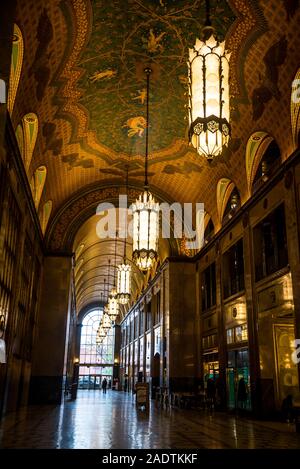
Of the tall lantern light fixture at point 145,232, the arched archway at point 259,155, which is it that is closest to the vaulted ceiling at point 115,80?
the arched archway at point 259,155

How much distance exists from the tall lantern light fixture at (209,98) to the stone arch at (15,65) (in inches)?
160

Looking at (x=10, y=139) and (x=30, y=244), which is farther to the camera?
(x=30, y=244)

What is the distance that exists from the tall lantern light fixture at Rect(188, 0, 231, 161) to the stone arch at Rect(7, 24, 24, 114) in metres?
4.07

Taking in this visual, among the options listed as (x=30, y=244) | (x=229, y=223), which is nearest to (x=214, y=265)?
(x=229, y=223)

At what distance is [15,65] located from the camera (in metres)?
8.62

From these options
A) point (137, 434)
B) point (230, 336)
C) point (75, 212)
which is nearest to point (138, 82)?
point (75, 212)

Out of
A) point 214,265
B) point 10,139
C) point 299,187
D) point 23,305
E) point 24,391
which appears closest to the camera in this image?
point 10,139

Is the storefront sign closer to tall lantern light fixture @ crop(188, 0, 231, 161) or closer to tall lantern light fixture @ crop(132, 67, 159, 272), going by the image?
tall lantern light fixture @ crop(132, 67, 159, 272)

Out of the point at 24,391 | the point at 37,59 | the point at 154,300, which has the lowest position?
the point at 24,391

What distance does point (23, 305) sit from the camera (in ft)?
41.7

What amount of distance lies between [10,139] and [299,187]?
20.3ft

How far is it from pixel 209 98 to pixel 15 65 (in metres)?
4.87

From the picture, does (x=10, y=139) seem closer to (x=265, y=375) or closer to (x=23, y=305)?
(x=23, y=305)

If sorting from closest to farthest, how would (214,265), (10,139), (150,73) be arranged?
(10,139), (150,73), (214,265)
